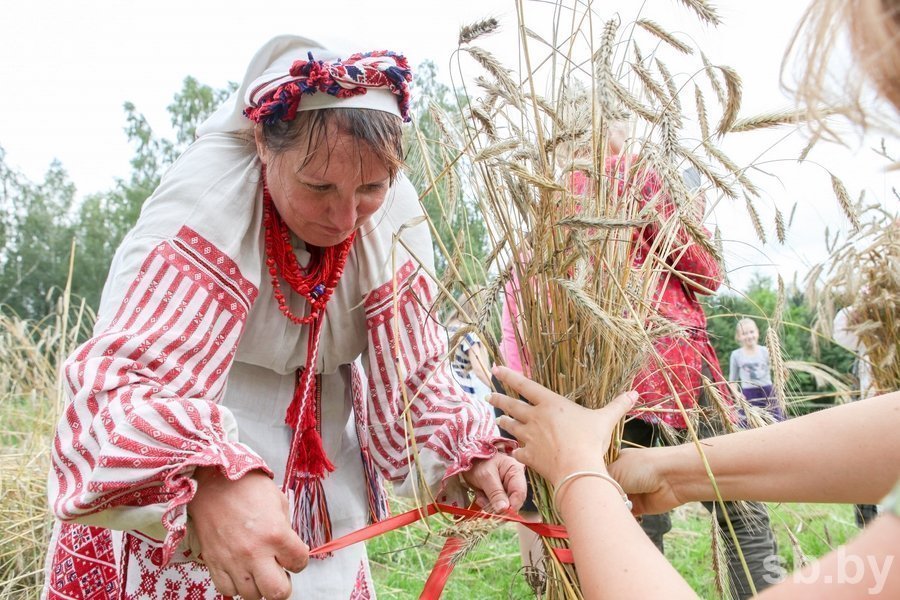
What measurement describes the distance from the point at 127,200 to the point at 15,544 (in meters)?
28.0

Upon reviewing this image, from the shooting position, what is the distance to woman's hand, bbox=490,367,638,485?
1.22m

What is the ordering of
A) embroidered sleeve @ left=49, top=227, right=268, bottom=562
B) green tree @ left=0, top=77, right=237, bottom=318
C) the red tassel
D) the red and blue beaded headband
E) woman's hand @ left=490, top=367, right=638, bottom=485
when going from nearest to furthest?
embroidered sleeve @ left=49, top=227, right=268, bottom=562
woman's hand @ left=490, top=367, right=638, bottom=485
the red and blue beaded headband
the red tassel
green tree @ left=0, top=77, right=237, bottom=318

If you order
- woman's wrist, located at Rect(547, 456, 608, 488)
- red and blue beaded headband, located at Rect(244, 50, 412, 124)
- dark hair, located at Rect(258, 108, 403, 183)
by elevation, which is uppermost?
red and blue beaded headband, located at Rect(244, 50, 412, 124)

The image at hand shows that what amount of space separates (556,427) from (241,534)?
517 millimetres

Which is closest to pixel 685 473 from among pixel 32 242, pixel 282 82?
pixel 282 82

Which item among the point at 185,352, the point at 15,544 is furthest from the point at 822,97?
the point at 15,544

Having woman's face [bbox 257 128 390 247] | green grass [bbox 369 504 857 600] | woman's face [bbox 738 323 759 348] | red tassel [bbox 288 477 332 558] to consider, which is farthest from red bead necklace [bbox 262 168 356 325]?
woman's face [bbox 738 323 759 348]

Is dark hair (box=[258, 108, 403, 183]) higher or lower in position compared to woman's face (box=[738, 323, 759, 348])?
higher

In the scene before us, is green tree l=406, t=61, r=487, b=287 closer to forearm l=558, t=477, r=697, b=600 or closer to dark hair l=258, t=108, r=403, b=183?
dark hair l=258, t=108, r=403, b=183

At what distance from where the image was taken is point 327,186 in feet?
4.53

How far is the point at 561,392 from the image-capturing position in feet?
4.58

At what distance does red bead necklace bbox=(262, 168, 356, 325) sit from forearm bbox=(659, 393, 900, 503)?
71 cm

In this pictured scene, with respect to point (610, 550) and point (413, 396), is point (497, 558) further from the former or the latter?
point (610, 550)

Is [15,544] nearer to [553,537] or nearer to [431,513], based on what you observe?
[431,513]
